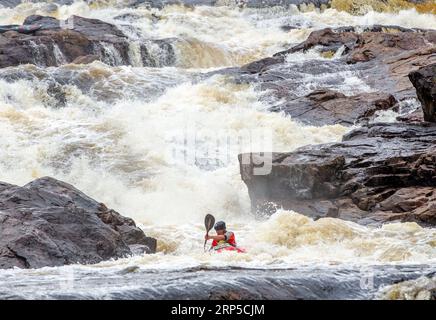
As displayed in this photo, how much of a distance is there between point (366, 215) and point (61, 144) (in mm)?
7401

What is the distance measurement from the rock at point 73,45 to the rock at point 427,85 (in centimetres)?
1153

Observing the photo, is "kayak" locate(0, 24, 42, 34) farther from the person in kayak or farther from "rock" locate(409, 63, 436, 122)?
the person in kayak

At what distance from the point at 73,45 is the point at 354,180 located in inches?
546

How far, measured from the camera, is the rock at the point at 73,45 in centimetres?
2316

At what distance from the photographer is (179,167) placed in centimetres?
1644

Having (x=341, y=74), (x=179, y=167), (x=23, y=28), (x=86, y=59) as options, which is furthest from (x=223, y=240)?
(x=23, y=28)

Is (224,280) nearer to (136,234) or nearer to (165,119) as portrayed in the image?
(136,234)

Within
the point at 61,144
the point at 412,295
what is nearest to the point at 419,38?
the point at 61,144

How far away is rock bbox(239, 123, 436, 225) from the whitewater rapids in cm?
61

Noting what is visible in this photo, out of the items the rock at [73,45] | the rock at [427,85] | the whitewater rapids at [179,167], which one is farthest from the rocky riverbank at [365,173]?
the rock at [73,45]

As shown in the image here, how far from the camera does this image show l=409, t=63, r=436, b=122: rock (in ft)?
46.4

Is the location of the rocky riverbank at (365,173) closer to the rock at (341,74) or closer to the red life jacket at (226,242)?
the rock at (341,74)

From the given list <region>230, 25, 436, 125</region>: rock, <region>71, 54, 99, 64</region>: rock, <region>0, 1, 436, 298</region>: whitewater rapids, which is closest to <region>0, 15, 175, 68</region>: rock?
<region>71, 54, 99, 64</region>: rock
